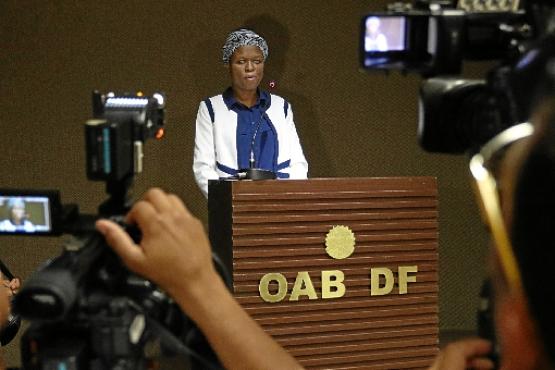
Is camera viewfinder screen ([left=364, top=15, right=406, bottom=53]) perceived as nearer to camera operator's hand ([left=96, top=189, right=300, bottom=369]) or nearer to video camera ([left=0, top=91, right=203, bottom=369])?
video camera ([left=0, top=91, right=203, bottom=369])

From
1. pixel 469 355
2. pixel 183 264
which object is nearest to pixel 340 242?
pixel 469 355

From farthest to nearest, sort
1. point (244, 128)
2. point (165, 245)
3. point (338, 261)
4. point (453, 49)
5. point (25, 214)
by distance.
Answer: point (244, 128), point (338, 261), point (453, 49), point (25, 214), point (165, 245)

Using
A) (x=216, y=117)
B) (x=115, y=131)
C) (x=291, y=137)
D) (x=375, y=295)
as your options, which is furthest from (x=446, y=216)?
(x=115, y=131)

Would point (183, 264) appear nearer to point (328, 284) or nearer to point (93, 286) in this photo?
point (93, 286)

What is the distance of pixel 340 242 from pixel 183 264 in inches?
71.7

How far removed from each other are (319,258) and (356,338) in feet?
1.04

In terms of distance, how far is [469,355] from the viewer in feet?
2.82

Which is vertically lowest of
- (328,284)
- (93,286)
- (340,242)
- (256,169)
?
(328,284)

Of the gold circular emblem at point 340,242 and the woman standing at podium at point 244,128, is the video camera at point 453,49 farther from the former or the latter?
the woman standing at podium at point 244,128

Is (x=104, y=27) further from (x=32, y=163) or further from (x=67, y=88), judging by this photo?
(x=32, y=163)

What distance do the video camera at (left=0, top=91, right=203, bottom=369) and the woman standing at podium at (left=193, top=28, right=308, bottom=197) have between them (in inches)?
91.5

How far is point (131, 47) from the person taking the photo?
415 cm

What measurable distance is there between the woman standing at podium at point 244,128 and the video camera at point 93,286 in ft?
7.63

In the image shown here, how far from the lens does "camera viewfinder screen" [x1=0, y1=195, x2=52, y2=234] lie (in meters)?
0.91
